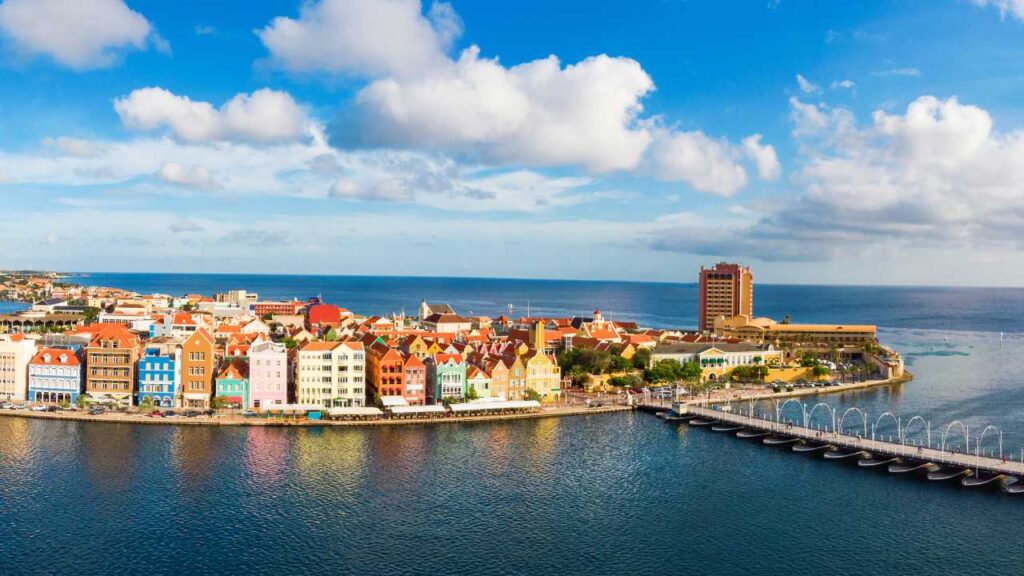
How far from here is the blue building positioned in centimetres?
6500

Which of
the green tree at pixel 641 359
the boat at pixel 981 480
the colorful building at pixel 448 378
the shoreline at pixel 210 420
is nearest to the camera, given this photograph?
the boat at pixel 981 480

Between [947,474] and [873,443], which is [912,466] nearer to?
[947,474]

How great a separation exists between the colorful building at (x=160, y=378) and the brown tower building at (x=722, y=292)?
106 meters

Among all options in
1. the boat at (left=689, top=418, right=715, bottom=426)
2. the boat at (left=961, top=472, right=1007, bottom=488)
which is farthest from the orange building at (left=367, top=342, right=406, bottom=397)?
the boat at (left=961, top=472, right=1007, bottom=488)

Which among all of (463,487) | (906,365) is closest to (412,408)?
(463,487)

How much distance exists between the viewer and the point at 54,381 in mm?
66375

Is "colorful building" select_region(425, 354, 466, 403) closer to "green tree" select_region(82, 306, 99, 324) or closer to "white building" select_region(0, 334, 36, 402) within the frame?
"white building" select_region(0, 334, 36, 402)

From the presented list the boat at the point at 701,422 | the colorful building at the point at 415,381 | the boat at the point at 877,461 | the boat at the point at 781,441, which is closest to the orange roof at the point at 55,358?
the colorful building at the point at 415,381

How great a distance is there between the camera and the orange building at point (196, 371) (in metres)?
65.3

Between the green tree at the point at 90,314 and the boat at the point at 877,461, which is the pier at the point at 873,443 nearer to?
the boat at the point at 877,461

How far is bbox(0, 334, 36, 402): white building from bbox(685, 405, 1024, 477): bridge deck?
57.9m

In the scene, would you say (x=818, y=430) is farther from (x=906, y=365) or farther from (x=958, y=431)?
(x=906, y=365)

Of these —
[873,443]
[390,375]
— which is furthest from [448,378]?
[873,443]

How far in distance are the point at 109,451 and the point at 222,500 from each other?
46.9 feet
